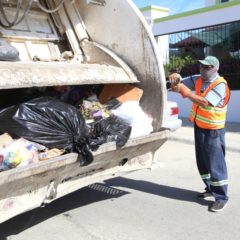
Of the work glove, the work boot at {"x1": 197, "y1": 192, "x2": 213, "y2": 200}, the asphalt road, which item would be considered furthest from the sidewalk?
the work glove

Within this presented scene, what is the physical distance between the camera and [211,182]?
168 inches

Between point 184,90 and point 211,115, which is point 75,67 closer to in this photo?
point 184,90

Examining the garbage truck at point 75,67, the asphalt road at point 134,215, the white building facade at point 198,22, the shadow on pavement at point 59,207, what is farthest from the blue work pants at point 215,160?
the white building facade at point 198,22

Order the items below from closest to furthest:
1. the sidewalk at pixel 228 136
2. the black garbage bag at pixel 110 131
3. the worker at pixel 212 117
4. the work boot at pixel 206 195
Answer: the black garbage bag at pixel 110 131, the worker at pixel 212 117, the work boot at pixel 206 195, the sidewalk at pixel 228 136

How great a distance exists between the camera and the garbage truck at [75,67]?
10.8 feet

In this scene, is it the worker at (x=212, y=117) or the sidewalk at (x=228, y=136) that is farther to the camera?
the sidewalk at (x=228, y=136)

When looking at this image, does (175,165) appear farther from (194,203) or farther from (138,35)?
(138,35)

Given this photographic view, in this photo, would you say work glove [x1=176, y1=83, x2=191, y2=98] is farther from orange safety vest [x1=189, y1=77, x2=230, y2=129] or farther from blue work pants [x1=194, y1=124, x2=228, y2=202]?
blue work pants [x1=194, y1=124, x2=228, y2=202]

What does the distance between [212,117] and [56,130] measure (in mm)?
1487

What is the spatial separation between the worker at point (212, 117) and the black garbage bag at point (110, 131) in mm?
672

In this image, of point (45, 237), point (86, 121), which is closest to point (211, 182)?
point (86, 121)

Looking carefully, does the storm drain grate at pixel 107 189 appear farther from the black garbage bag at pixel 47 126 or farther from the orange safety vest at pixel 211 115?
the black garbage bag at pixel 47 126

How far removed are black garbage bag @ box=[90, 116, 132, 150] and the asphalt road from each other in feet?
2.39

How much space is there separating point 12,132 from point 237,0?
846cm
